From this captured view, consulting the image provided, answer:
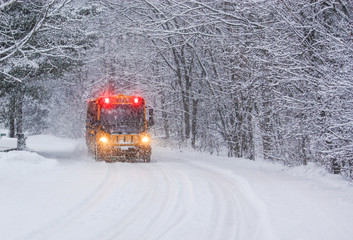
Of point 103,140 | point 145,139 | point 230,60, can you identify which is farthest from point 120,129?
point 230,60

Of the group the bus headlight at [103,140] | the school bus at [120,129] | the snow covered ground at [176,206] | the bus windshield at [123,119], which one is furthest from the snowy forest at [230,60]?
the bus headlight at [103,140]

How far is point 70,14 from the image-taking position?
17.5 m

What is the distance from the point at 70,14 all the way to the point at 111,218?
1345cm

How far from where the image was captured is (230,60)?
19812mm

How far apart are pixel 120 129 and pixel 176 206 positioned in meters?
10.1

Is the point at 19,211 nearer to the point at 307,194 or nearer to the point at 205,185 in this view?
the point at 205,185

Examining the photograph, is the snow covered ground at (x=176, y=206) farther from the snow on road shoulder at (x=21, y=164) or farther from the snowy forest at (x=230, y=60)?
the snowy forest at (x=230, y=60)

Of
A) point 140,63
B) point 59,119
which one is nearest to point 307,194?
point 140,63

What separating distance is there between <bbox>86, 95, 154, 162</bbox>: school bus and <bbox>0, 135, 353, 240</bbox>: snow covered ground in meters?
4.76

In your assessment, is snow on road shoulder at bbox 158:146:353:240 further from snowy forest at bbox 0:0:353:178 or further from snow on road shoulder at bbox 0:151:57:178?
snow on road shoulder at bbox 0:151:57:178

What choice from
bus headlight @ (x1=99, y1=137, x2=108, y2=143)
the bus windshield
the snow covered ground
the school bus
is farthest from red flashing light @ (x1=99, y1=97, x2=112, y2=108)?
the snow covered ground

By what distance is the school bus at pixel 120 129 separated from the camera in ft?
54.3

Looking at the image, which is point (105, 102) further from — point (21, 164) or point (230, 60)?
point (230, 60)

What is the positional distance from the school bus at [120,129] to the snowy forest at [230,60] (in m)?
2.65
